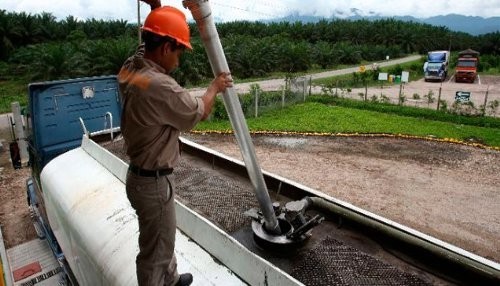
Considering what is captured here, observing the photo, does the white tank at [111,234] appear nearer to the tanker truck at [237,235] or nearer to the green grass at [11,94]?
the tanker truck at [237,235]

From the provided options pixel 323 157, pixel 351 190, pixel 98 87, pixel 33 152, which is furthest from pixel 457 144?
pixel 33 152

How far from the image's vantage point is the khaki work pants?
2590 millimetres

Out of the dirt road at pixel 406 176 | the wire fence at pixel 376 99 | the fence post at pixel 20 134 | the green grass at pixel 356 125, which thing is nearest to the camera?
the fence post at pixel 20 134

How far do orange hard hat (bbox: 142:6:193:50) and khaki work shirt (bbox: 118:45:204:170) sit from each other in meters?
0.22

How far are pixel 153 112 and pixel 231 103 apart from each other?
24.8 inches

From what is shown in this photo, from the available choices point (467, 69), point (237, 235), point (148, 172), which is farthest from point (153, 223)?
point (467, 69)

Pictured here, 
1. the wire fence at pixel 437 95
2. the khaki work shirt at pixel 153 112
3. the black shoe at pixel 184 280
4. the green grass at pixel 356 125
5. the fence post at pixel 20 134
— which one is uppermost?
the khaki work shirt at pixel 153 112

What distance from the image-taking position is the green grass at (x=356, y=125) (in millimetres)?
14344

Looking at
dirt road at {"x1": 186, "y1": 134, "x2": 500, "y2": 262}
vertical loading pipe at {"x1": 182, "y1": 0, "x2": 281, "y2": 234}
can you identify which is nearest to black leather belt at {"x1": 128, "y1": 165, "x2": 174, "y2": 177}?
vertical loading pipe at {"x1": 182, "y1": 0, "x2": 281, "y2": 234}

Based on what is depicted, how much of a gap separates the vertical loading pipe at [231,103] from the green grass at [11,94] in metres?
20.4

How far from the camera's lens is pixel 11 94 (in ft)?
76.7

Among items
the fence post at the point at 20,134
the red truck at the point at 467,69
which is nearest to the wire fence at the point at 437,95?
the red truck at the point at 467,69

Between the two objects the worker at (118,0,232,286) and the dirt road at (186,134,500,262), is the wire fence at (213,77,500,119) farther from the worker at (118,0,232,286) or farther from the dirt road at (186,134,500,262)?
the worker at (118,0,232,286)

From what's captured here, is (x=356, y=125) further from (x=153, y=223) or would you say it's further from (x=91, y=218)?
(x=153, y=223)
